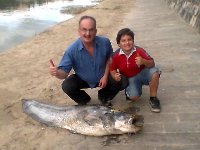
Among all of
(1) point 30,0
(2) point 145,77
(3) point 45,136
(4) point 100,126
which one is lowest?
(1) point 30,0

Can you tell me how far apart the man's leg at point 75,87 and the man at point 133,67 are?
55cm

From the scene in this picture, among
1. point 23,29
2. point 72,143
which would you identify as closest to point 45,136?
point 72,143

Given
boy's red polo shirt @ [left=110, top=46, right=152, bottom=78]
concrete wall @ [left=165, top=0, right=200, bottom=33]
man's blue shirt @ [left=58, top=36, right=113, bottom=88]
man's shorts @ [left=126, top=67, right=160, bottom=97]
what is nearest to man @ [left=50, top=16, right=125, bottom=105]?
man's blue shirt @ [left=58, top=36, right=113, bottom=88]

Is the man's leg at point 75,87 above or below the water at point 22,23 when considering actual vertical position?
above

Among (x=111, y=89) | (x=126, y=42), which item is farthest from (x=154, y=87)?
(x=126, y=42)

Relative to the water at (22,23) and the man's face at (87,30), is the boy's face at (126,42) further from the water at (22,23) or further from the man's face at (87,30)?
the water at (22,23)

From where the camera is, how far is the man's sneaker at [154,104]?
202 inches

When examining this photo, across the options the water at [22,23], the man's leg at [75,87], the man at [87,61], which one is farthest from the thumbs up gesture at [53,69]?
the water at [22,23]

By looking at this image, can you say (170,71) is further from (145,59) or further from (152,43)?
(152,43)

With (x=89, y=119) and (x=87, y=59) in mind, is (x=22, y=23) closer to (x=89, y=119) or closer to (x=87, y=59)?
(x=87, y=59)

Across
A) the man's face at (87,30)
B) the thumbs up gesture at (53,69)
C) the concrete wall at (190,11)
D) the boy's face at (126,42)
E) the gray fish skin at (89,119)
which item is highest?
the man's face at (87,30)

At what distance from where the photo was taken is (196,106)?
5.25 meters

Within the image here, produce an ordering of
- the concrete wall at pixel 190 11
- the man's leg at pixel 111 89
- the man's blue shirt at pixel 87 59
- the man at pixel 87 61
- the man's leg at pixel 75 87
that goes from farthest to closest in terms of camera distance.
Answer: the concrete wall at pixel 190 11 < the man's leg at pixel 75 87 < the man's leg at pixel 111 89 < the man's blue shirt at pixel 87 59 < the man at pixel 87 61

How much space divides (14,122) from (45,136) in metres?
0.82
